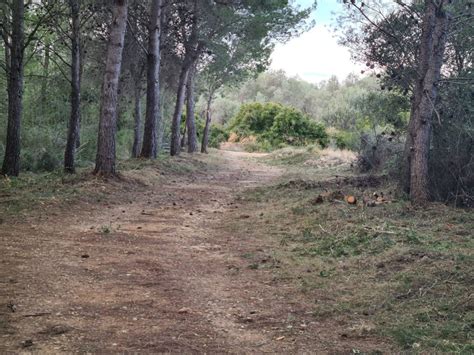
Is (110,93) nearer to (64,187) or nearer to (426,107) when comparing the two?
(64,187)

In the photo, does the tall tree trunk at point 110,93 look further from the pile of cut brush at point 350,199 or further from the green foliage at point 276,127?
the green foliage at point 276,127

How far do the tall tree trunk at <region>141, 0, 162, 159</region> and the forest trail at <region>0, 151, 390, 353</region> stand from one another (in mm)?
9399

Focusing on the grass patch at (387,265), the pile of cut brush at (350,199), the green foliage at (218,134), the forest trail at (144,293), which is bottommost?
the forest trail at (144,293)

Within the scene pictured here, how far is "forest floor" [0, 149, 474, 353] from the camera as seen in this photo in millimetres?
4293

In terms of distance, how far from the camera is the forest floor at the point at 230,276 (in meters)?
4.29

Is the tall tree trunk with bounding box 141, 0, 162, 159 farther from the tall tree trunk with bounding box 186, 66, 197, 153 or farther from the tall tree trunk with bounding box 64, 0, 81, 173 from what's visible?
the tall tree trunk with bounding box 186, 66, 197, 153

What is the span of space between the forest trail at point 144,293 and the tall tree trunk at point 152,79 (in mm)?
9399

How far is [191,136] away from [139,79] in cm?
648

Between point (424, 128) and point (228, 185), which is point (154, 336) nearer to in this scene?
point (424, 128)

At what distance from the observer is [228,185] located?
16766 mm

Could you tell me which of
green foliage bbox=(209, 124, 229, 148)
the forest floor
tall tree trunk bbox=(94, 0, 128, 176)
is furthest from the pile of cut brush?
green foliage bbox=(209, 124, 229, 148)

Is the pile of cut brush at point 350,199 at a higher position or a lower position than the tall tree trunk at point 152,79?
lower

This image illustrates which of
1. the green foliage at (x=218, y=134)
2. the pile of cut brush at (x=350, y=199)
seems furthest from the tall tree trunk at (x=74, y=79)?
the green foliage at (x=218, y=134)

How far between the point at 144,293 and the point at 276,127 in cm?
4274
